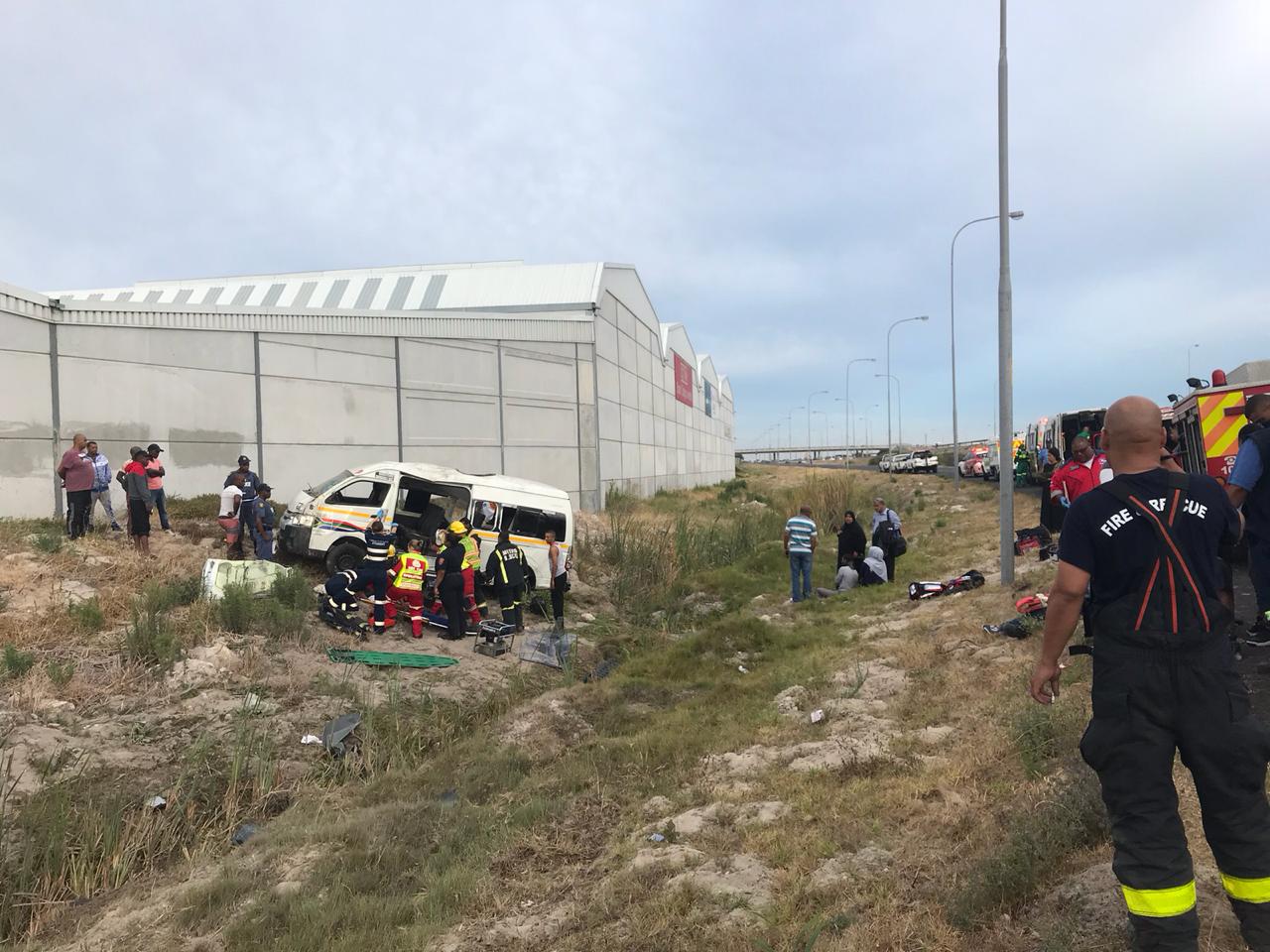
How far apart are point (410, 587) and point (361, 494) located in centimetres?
247

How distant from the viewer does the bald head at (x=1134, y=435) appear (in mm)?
2801

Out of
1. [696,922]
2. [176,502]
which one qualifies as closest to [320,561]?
[176,502]

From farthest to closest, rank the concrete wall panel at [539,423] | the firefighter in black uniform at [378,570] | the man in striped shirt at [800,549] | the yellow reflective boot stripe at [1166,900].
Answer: the concrete wall panel at [539,423] → the man in striped shirt at [800,549] → the firefighter in black uniform at [378,570] → the yellow reflective boot stripe at [1166,900]

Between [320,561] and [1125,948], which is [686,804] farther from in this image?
[320,561]

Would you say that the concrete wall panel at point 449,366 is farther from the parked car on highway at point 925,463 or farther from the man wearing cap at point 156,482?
the parked car on highway at point 925,463

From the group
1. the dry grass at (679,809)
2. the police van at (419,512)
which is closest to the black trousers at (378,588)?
the police van at (419,512)

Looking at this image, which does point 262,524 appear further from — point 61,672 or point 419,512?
Answer: point 61,672

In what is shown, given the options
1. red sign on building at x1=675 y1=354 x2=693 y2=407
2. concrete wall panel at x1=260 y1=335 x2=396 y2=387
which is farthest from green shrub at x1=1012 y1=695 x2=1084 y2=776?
red sign on building at x1=675 y1=354 x2=693 y2=407

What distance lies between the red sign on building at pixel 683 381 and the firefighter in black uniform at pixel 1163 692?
35.6m

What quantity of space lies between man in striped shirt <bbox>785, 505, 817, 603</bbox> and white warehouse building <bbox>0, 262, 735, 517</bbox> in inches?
414

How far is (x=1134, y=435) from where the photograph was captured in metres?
2.81

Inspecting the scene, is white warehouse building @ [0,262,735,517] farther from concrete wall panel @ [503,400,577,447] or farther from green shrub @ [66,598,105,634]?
green shrub @ [66,598,105,634]

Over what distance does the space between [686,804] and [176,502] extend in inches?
533

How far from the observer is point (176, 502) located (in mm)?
15172
